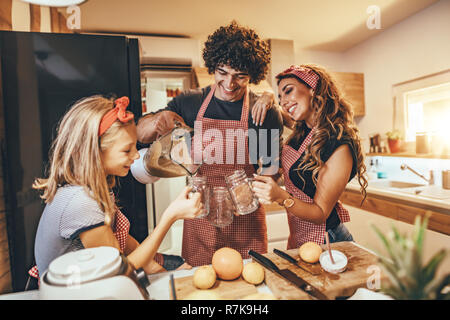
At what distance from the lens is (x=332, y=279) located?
0.77 metres

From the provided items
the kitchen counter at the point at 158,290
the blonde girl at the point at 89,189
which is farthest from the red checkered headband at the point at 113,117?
the kitchen counter at the point at 158,290

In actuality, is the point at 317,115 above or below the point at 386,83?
below

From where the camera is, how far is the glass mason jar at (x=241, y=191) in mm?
882

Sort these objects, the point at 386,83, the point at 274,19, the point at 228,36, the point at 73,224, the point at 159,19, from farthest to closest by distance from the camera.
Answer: the point at 386,83 < the point at 159,19 < the point at 274,19 < the point at 228,36 < the point at 73,224

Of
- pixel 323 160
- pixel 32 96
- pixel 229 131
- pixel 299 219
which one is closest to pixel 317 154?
pixel 323 160

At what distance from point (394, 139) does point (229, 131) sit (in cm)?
211

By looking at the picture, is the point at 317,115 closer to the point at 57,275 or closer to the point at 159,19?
the point at 57,275

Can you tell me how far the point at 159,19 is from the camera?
6.44 ft

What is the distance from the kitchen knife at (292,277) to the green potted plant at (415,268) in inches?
7.9

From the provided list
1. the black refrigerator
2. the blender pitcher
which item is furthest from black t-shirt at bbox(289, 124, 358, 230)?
the black refrigerator

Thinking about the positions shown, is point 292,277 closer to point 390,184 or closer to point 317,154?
point 317,154

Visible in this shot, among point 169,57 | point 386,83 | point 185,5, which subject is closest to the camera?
point 185,5
